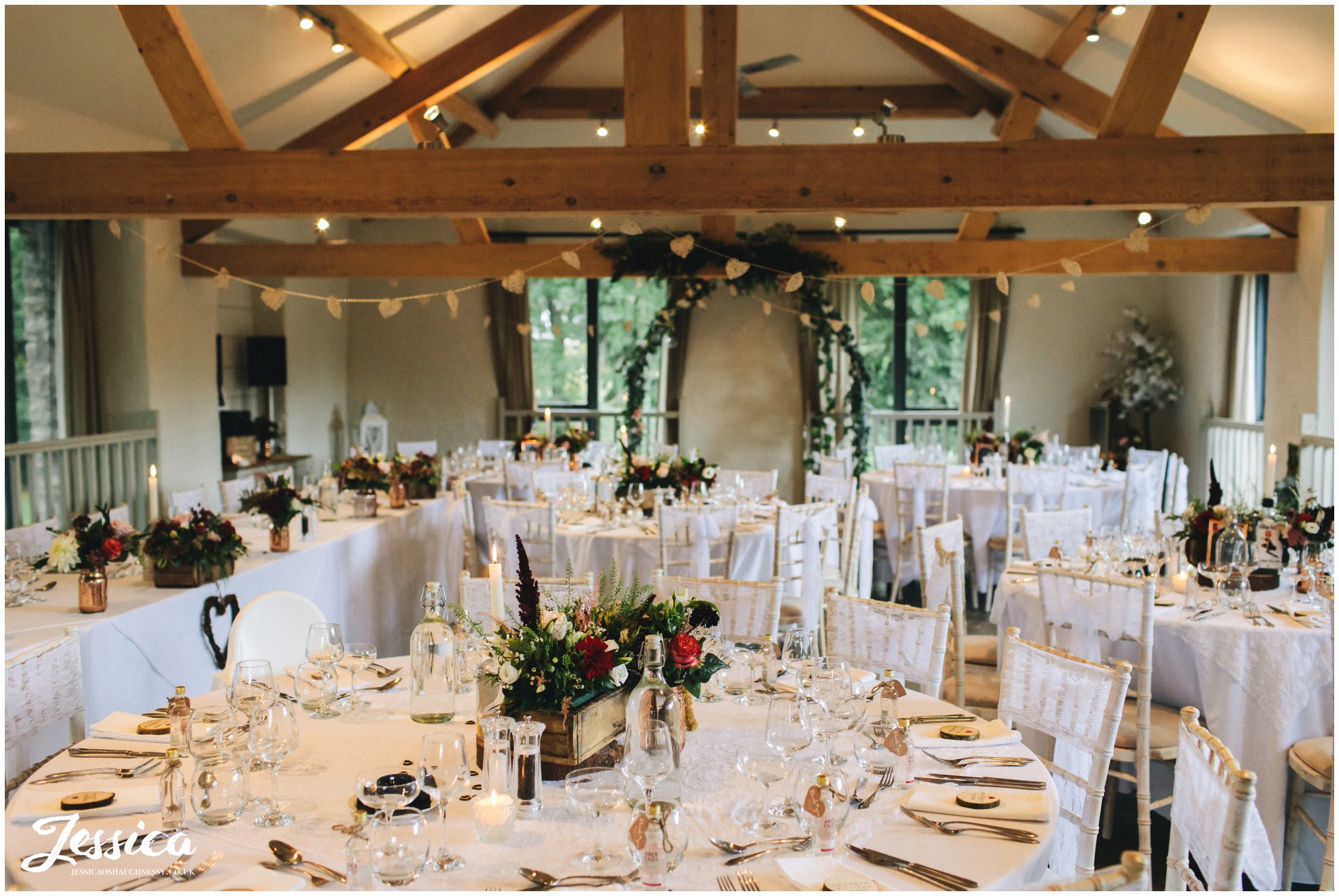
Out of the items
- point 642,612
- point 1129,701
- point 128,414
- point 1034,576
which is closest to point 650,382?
point 128,414

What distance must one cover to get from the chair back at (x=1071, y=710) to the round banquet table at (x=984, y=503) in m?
4.58

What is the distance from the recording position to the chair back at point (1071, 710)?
250 cm

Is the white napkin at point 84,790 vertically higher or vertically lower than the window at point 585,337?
lower

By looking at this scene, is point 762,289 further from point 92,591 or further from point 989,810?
point 989,810

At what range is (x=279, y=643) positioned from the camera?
315cm

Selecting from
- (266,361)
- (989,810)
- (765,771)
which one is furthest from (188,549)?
(266,361)

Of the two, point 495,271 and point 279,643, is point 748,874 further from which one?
point 495,271

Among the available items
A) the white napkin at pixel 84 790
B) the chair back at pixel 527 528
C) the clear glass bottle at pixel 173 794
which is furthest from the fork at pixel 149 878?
the chair back at pixel 527 528

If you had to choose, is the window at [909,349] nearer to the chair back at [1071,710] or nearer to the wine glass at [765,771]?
the chair back at [1071,710]

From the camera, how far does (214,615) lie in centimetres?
422

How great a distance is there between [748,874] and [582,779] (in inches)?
15.3

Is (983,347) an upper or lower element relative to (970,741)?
upper

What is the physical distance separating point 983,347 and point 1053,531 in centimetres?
618

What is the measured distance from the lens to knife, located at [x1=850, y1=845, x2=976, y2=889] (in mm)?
1753
